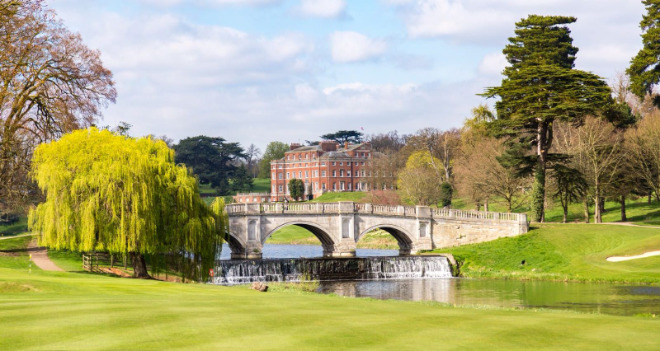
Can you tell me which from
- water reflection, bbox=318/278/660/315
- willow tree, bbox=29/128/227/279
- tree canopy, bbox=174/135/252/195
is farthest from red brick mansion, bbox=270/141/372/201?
willow tree, bbox=29/128/227/279

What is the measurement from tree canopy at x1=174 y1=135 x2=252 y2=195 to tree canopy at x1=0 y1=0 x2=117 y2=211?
360ft

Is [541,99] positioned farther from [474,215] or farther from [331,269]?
[331,269]

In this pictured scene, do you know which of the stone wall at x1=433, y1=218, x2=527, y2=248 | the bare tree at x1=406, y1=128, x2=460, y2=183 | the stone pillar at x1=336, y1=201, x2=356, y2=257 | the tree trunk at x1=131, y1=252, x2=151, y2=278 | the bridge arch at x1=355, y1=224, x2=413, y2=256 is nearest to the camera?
the tree trunk at x1=131, y1=252, x2=151, y2=278

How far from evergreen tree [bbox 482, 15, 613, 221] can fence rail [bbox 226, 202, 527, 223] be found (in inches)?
168

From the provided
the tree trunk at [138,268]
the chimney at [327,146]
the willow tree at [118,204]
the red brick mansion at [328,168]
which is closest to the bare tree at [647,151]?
the willow tree at [118,204]

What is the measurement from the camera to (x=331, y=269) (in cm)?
5341

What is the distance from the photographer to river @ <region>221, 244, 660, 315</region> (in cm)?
3600

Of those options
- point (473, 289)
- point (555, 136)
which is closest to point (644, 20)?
point (555, 136)

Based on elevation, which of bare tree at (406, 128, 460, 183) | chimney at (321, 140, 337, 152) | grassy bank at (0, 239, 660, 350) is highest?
chimney at (321, 140, 337, 152)

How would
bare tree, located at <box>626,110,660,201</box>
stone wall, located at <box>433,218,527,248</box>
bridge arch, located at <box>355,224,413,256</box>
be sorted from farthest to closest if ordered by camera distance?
1. bare tree, located at <box>626,110,660,201</box>
2. stone wall, located at <box>433,218,527,248</box>
3. bridge arch, located at <box>355,224,413,256</box>

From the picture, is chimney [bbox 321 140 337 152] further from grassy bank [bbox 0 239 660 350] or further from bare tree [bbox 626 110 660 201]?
grassy bank [bbox 0 239 660 350]

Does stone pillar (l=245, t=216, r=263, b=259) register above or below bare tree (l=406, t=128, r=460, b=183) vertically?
below

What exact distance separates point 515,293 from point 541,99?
81.6 ft

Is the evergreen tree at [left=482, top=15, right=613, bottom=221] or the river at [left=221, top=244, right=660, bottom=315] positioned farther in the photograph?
the evergreen tree at [left=482, top=15, right=613, bottom=221]
